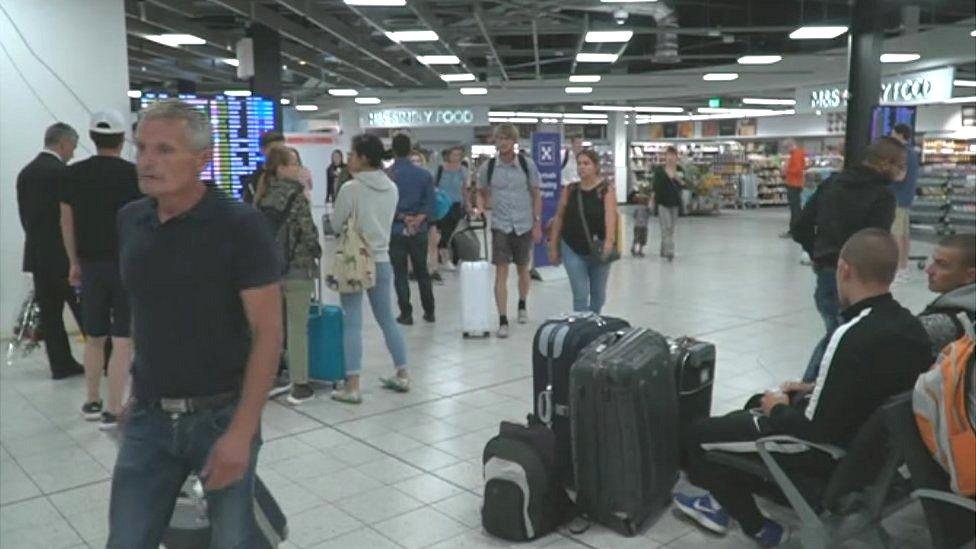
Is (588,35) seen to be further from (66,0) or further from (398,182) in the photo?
(66,0)

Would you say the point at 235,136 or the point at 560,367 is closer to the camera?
the point at 560,367

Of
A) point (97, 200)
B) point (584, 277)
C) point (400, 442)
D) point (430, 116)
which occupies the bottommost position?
point (400, 442)

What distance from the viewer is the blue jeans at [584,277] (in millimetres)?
5441

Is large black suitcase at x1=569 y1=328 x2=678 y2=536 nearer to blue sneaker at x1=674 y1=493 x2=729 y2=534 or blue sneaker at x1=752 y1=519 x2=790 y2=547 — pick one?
blue sneaker at x1=674 y1=493 x2=729 y2=534

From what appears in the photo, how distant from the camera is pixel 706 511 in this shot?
3.11 m

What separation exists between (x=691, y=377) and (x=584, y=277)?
2.06 m

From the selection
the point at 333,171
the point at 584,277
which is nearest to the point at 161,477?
the point at 584,277

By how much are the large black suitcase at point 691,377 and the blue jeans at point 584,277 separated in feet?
6.20

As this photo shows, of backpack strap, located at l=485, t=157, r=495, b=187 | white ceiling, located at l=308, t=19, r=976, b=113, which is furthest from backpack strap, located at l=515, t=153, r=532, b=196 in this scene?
white ceiling, located at l=308, t=19, r=976, b=113

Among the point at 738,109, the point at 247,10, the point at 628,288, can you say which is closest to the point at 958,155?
the point at 738,109

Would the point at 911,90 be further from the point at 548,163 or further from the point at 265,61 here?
the point at 265,61

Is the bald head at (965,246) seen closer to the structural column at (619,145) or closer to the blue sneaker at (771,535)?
the blue sneaker at (771,535)

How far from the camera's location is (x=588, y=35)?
11.7 metres

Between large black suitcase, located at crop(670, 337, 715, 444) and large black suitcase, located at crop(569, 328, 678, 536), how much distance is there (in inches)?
10.2
